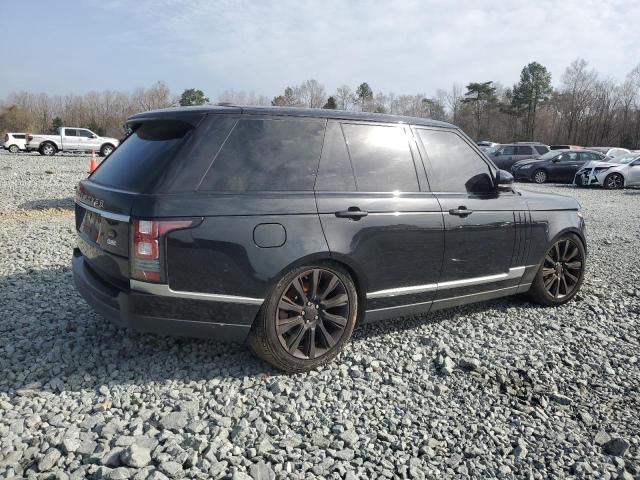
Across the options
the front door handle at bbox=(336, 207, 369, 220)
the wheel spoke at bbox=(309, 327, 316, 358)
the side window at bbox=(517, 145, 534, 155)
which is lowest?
the wheel spoke at bbox=(309, 327, 316, 358)

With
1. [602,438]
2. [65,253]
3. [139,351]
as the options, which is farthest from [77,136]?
[602,438]

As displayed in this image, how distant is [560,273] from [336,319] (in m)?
2.73

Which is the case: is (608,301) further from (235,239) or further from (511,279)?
(235,239)

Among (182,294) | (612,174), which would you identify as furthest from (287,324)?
(612,174)

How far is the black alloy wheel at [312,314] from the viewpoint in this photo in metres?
3.21

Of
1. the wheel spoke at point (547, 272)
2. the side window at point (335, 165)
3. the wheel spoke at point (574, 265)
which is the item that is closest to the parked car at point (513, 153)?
the wheel spoke at point (574, 265)

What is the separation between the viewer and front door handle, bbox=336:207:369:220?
332 cm

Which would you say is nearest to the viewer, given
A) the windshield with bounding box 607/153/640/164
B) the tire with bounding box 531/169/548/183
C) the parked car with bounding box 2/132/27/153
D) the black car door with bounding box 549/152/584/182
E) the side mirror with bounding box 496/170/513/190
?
the side mirror with bounding box 496/170/513/190

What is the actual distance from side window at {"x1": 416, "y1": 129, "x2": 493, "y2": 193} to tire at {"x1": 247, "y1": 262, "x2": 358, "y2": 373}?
1250mm

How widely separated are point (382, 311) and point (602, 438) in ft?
5.09

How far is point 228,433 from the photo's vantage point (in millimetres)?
2648

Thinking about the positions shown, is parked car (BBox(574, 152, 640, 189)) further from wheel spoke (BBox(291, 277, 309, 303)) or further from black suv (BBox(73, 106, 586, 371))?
wheel spoke (BBox(291, 277, 309, 303))

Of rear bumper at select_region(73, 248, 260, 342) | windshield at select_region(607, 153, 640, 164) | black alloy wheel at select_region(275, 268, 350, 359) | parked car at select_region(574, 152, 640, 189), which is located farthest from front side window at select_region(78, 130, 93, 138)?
black alloy wheel at select_region(275, 268, 350, 359)

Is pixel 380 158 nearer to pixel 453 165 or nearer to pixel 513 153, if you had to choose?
pixel 453 165
